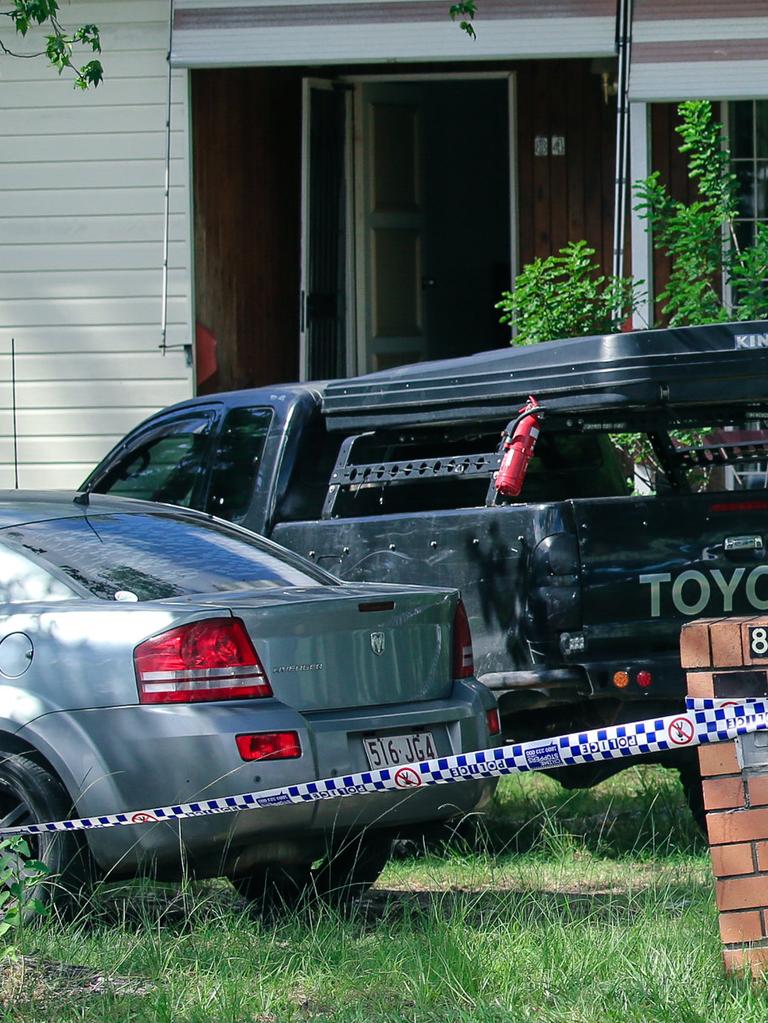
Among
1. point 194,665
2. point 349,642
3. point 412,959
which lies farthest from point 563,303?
point 412,959

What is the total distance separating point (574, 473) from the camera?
7492mm

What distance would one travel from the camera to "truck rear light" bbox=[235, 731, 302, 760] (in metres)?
4.80

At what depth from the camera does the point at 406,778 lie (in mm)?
4688

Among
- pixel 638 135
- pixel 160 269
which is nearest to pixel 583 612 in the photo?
pixel 638 135

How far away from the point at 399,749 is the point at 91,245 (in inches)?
287

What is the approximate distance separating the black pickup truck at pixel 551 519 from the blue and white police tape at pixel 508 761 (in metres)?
1.17

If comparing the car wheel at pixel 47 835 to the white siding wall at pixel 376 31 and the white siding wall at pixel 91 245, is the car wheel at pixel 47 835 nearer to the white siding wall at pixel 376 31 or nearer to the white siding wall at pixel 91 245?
the white siding wall at pixel 91 245

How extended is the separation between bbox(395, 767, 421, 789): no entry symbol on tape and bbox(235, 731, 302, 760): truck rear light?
35 centimetres

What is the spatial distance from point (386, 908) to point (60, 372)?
22.7ft

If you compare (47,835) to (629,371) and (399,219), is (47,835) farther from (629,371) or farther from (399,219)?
(399,219)

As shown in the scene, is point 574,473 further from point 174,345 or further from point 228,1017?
point 174,345

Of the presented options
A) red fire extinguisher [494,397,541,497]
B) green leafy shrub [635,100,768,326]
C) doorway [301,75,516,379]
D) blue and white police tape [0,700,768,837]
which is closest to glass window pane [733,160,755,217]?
doorway [301,75,516,379]

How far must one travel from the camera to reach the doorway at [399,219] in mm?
12555

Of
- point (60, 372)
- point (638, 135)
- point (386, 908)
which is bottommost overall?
point (386, 908)
